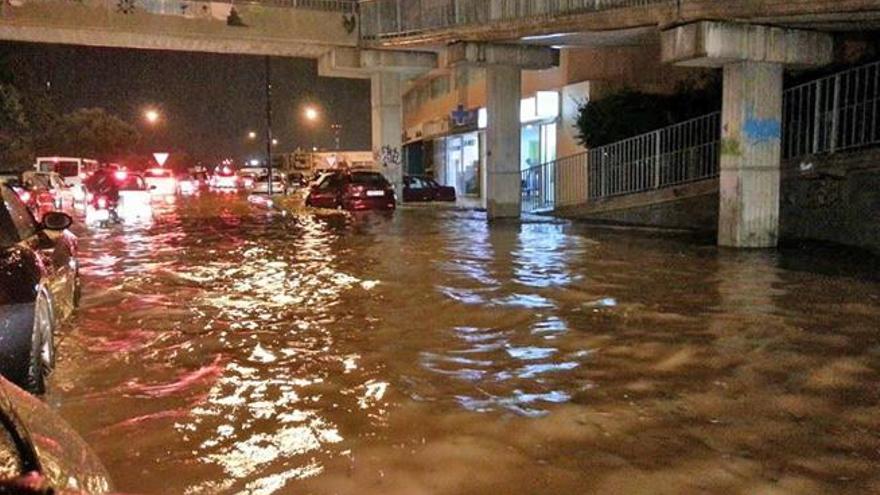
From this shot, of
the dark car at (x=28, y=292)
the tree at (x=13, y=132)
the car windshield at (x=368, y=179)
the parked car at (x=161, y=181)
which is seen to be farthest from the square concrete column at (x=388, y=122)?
the dark car at (x=28, y=292)

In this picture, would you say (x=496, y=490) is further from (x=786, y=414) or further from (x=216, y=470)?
(x=786, y=414)

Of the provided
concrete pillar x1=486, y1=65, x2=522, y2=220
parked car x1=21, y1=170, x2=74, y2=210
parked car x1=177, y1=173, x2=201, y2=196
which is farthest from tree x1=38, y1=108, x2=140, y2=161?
concrete pillar x1=486, y1=65, x2=522, y2=220

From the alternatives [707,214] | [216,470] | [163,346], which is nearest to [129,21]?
[707,214]

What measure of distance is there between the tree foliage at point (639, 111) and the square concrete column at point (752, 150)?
5.89 meters

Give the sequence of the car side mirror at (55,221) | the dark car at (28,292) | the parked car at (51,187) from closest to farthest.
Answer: the dark car at (28,292), the car side mirror at (55,221), the parked car at (51,187)

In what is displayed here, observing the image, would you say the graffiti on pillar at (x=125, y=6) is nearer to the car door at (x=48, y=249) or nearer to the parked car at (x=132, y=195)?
the parked car at (x=132, y=195)

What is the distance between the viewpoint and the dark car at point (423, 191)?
1395 inches

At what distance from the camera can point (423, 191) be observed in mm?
35562

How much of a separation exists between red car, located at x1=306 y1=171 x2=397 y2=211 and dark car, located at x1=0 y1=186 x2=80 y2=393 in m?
19.6

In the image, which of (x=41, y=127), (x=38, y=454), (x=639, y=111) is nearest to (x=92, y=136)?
(x=41, y=127)

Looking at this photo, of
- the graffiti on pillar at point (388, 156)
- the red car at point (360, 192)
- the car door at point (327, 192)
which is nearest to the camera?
the red car at point (360, 192)

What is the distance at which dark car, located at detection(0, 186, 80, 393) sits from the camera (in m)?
5.79

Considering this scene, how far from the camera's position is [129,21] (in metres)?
25.7

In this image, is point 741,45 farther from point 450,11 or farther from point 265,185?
point 265,185
